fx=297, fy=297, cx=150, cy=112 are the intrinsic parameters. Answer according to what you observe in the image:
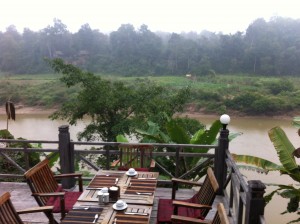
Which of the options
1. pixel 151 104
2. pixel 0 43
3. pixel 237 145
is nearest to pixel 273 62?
pixel 237 145

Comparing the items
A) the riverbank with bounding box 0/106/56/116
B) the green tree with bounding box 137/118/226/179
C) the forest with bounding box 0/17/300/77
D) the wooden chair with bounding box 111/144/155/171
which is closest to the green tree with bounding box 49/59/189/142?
the green tree with bounding box 137/118/226/179

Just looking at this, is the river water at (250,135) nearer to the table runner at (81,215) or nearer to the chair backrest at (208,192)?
the chair backrest at (208,192)

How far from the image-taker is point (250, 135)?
17.7 metres

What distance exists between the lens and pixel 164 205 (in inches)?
143

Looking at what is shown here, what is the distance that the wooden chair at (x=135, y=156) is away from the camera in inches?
192

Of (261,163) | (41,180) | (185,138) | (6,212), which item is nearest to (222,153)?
(261,163)

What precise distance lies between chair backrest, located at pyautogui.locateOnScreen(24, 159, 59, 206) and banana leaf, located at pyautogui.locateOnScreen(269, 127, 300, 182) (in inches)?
143

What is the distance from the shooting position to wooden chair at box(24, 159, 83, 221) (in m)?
3.41

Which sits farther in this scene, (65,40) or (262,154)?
(65,40)

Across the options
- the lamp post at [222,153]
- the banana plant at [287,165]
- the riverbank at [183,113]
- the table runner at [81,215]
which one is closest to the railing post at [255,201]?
the table runner at [81,215]

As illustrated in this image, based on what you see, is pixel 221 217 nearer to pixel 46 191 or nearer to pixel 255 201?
pixel 255 201

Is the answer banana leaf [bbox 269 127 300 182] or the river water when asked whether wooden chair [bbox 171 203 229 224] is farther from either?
the river water

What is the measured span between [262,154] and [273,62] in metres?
27.5

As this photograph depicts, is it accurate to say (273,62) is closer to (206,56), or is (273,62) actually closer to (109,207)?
(206,56)
